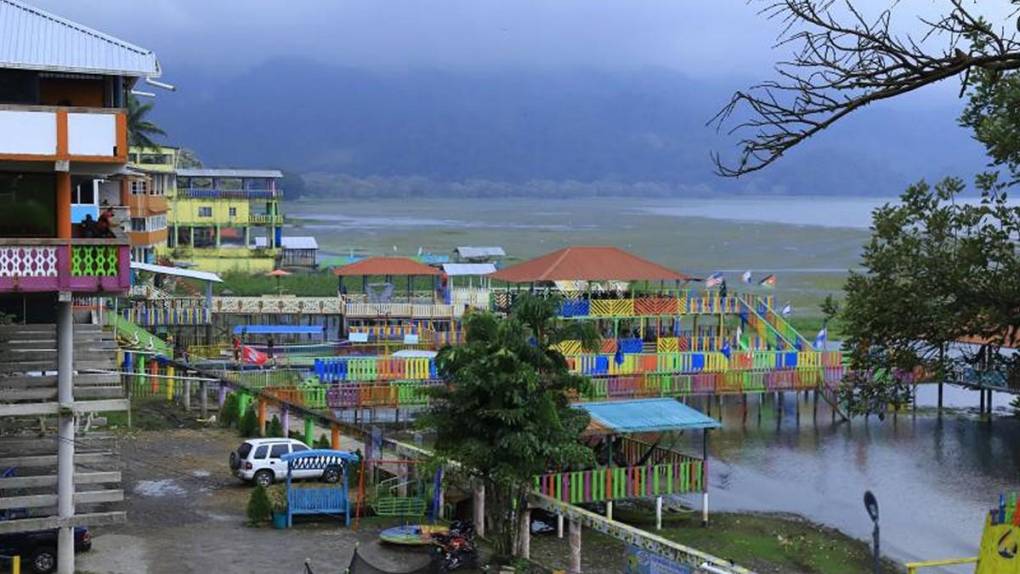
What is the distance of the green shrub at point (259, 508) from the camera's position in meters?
25.7

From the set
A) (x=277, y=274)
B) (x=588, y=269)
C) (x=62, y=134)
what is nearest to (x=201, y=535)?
(x=62, y=134)

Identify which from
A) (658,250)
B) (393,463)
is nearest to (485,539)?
(393,463)

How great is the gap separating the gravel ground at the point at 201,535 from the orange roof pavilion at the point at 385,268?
2990cm

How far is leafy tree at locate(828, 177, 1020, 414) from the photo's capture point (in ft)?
47.2

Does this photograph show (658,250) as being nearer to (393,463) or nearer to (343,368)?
(343,368)

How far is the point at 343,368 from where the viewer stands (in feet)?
138

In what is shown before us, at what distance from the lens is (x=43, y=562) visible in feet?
71.0

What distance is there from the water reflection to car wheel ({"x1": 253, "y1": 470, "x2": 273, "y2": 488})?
10977 mm

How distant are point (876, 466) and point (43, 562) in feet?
83.3

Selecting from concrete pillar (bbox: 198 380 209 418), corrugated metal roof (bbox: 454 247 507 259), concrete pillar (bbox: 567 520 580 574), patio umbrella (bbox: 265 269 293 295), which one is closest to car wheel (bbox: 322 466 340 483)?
concrete pillar (bbox: 567 520 580 574)

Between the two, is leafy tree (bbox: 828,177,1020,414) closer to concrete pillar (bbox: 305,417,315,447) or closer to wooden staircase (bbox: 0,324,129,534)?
wooden staircase (bbox: 0,324,129,534)

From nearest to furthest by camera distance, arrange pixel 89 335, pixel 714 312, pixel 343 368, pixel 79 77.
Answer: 1. pixel 79 77
2. pixel 89 335
3. pixel 343 368
4. pixel 714 312

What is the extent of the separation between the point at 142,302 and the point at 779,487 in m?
31.4

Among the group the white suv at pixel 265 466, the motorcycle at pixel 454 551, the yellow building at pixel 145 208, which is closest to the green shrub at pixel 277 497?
the white suv at pixel 265 466
